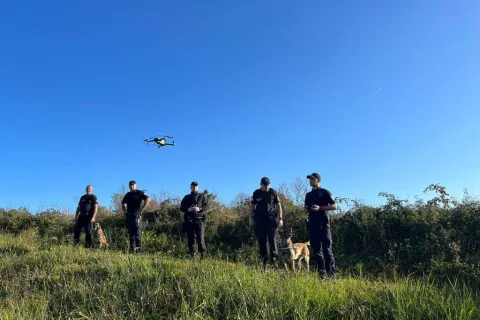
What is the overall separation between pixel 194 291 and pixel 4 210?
42.2ft

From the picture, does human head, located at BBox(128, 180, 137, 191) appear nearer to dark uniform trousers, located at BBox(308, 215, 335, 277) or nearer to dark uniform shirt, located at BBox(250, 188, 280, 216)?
dark uniform shirt, located at BBox(250, 188, 280, 216)

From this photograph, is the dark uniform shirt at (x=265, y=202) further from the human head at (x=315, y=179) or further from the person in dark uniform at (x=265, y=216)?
the human head at (x=315, y=179)

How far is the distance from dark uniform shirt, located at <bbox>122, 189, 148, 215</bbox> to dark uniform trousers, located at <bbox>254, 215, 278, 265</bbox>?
3.31 meters

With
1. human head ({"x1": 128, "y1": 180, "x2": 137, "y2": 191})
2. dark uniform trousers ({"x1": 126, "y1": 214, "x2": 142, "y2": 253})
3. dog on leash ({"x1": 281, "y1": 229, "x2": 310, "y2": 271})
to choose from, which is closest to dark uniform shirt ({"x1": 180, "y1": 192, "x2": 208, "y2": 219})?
dark uniform trousers ({"x1": 126, "y1": 214, "x2": 142, "y2": 253})

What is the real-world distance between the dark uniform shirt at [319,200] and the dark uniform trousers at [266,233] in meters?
0.96

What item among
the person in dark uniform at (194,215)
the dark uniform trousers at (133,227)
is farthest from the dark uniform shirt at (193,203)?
the dark uniform trousers at (133,227)

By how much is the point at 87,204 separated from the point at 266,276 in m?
6.56

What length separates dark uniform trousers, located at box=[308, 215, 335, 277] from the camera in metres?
6.54

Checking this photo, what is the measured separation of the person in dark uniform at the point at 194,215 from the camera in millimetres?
8828

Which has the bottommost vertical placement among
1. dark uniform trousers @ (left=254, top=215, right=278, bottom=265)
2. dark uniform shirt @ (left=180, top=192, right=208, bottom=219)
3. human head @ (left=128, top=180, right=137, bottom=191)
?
dark uniform trousers @ (left=254, top=215, right=278, bottom=265)

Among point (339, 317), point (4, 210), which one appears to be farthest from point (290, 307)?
point (4, 210)

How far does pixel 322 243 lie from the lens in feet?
22.0

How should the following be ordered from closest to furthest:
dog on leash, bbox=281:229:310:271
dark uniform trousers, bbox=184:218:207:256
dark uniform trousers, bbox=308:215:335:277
Result: dark uniform trousers, bbox=308:215:335:277 < dog on leash, bbox=281:229:310:271 < dark uniform trousers, bbox=184:218:207:256

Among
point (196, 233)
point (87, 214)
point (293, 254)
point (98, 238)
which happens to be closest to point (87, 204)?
point (87, 214)
